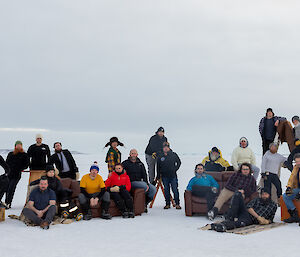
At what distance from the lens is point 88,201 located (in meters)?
8.28

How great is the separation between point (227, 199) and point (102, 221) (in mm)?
2510

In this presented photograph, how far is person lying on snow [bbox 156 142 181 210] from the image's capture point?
9625 millimetres

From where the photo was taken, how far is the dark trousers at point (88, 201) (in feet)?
27.0

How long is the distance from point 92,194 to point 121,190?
0.62m

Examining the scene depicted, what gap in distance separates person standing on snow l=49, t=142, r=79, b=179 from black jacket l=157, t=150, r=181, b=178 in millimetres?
1976

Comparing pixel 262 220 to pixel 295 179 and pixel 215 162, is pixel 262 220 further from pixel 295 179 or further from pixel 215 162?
pixel 215 162

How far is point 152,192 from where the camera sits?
30.5ft

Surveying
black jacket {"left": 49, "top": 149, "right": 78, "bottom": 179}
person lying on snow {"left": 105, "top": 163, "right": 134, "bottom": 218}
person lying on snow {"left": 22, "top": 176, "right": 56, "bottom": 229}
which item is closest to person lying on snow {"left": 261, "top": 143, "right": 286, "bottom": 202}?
person lying on snow {"left": 105, "top": 163, "right": 134, "bottom": 218}

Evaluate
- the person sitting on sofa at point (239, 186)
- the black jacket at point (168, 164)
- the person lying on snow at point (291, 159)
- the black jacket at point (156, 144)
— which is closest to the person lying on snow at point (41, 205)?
the black jacket at point (168, 164)

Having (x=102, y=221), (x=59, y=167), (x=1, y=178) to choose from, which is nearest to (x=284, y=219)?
(x=102, y=221)

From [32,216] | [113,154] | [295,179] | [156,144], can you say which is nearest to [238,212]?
[295,179]

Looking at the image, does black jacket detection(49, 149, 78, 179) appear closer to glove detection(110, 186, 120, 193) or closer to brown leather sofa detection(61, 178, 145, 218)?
brown leather sofa detection(61, 178, 145, 218)

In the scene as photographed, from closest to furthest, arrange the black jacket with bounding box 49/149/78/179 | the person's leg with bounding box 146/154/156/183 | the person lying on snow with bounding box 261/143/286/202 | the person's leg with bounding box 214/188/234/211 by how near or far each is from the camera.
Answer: the person's leg with bounding box 214/188/234/211 < the black jacket with bounding box 49/149/78/179 < the person lying on snow with bounding box 261/143/286/202 < the person's leg with bounding box 146/154/156/183

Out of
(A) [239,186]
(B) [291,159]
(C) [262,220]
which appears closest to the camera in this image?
(C) [262,220]
